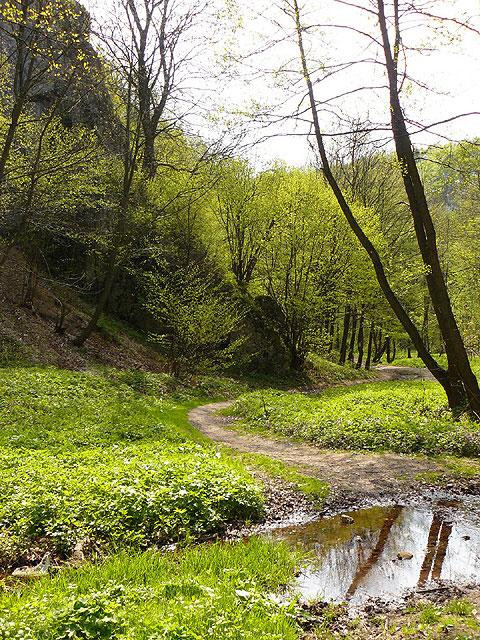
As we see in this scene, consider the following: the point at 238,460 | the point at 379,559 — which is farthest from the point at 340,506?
the point at 238,460

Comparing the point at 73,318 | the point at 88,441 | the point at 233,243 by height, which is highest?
the point at 233,243

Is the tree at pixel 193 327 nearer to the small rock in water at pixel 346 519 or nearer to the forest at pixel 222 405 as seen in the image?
the forest at pixel 222 405

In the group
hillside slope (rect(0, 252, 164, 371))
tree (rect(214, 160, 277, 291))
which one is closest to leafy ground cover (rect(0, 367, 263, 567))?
hillside slope (rect(0, 252, 164, 371))

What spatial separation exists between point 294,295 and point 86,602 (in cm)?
2552

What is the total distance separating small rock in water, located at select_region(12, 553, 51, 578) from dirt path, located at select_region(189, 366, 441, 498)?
5453 mm

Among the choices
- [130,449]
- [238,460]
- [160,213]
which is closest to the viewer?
[130,449]

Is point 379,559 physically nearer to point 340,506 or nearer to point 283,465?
point 340,506

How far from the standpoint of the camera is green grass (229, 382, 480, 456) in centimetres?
1191

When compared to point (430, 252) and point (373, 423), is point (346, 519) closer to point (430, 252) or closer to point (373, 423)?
point (373, 423)

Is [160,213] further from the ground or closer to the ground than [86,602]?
further from the ground

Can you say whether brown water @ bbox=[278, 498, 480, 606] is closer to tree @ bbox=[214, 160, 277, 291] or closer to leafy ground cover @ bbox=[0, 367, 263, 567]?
leafy ground cover @ bbox=[0, 367, 263, 567]

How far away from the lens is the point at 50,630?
404 centimetres

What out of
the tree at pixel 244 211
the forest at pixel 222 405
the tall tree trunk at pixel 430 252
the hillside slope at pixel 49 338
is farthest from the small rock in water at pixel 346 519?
the tree at pixel 244 211

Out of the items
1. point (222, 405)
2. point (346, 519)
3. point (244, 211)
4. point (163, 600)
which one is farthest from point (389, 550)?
point (244, 211)
